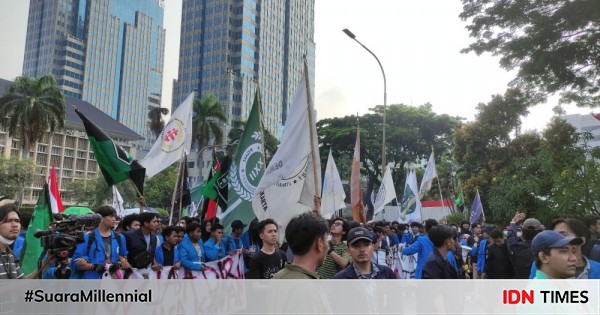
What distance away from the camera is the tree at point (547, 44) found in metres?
12.9

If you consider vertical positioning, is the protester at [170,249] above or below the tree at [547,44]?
below

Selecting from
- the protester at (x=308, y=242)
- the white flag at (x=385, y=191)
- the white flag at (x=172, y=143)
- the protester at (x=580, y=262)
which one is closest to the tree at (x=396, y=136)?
the white flag at (x=385, y=191)

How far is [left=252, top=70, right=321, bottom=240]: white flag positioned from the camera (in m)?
6.57

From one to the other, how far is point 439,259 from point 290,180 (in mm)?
2464

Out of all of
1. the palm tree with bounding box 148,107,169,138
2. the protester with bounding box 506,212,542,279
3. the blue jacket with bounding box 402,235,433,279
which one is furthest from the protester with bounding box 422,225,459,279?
the palm tree with bounding box 148,107,169,138

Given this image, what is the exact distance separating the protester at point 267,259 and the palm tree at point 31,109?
38.7m

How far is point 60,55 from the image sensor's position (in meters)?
116

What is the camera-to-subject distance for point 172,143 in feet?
32.6

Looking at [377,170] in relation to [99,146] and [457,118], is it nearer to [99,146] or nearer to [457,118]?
[457,118]

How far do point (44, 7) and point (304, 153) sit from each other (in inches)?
5434

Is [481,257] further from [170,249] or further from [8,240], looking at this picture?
[8,240]

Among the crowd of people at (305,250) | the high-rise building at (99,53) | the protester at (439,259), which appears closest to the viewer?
the crowd of people at (305,250)

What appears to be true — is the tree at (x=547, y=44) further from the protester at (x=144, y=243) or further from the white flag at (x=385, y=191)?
the protester at (x=144, y=243)

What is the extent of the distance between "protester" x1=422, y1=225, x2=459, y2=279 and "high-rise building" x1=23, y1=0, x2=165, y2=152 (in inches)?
4688
